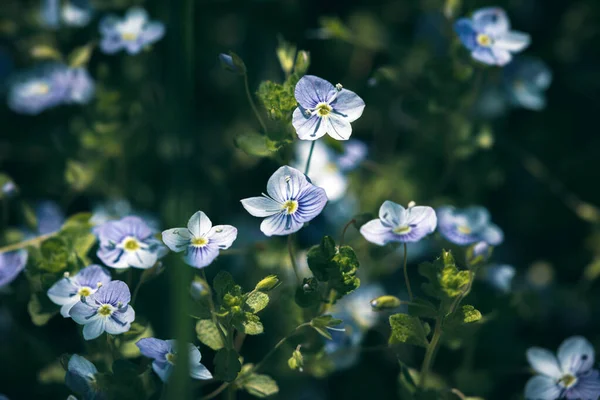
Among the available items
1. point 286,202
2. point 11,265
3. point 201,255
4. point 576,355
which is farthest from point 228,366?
point 576,355

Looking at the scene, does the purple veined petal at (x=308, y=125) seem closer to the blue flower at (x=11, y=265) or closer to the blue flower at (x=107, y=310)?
the blue flower at (x=107, y=310)

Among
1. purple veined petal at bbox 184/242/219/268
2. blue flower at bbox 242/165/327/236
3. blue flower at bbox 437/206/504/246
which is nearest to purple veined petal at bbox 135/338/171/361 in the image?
purple veined petal at bbox 184/242/219/268

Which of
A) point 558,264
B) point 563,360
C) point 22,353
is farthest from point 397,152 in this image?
point 22,353

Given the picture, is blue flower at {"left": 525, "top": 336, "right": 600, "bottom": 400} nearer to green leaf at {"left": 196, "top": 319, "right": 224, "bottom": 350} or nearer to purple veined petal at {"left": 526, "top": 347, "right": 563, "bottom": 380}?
purple veined petal at {"left": 526, "top": 347, "right": 563, "bottom": 380}

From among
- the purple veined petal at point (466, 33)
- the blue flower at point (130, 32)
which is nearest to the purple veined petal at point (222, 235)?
the blue flower at point (130, 32)

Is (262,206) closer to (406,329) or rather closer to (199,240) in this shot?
(199,240)

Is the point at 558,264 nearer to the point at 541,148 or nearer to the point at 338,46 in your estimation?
the point at 541,148

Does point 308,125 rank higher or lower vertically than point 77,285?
higher
